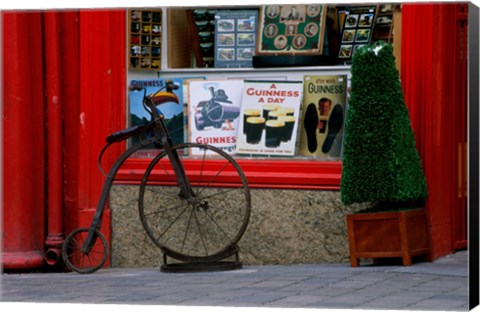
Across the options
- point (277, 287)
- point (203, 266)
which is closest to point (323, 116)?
point (203, 266)

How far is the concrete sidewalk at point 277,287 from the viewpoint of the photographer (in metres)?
7.01

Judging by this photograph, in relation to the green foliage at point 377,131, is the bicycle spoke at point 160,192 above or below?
below

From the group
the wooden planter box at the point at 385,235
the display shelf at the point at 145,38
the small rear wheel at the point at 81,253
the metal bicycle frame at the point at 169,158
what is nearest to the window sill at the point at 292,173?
the metal bicycle frame at the point at 169,158

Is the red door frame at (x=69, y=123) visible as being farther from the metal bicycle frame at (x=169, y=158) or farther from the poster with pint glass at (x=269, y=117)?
the metal bicycle frame at (x=169, y=158)

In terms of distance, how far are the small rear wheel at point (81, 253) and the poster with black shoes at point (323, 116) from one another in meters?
1.48

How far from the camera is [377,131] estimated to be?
7941 mm

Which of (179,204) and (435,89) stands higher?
(435,89)

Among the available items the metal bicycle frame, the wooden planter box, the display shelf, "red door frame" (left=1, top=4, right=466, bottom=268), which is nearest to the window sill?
"red door frame" (left=1, top=4, right=466, bottom=268)

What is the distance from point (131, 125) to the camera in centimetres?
890

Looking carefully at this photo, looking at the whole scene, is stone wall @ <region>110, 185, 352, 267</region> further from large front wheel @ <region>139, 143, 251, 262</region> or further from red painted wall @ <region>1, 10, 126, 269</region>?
red painted wall @ <region>1, 10, 126, 269</region>

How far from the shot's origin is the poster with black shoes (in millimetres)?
8500

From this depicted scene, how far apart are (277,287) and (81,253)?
1751 mm

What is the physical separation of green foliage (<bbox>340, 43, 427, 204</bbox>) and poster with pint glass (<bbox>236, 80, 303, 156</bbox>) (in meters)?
0.67

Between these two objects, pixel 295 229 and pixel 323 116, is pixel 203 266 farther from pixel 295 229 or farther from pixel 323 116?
pixel 323 116
